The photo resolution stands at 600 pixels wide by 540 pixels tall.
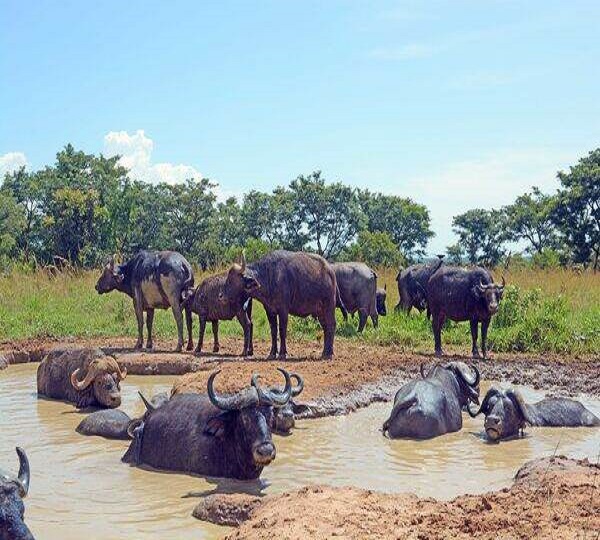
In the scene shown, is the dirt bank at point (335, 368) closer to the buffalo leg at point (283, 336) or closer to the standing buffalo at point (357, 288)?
the buffalo leg at point (283, 336)

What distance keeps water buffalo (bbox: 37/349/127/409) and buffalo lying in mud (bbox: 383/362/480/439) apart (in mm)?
3657

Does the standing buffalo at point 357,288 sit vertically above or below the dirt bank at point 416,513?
above

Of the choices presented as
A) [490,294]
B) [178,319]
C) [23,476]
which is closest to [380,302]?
[490,294]

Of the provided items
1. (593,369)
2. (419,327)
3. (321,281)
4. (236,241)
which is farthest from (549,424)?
(236,241)

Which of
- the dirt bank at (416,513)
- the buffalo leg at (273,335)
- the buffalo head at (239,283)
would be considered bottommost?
the dirt bank at (416,513)

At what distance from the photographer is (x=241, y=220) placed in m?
45.8

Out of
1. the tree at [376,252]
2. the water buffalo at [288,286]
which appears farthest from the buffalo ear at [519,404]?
the tree at [376,252]

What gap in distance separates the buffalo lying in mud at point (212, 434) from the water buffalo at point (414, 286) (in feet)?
44.0

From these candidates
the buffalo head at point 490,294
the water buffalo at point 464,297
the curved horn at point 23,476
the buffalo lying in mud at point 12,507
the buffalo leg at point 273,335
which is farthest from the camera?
the water buffalo at point 464,297

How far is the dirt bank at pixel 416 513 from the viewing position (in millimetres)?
4875

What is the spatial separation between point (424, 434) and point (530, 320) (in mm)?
8102

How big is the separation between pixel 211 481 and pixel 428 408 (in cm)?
297

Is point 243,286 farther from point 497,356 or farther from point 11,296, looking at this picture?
point 11,296

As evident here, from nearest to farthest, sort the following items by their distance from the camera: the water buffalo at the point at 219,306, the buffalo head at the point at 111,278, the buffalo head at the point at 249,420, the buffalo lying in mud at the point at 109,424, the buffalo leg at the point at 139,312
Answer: the buffalo head at the point at 249,420, the buffalo lying in mud at the point at 109,424, the water buffalo at the point at 219,306, the buffalo leg at the point at 139,312, the buffalo head at the point at 111,278
